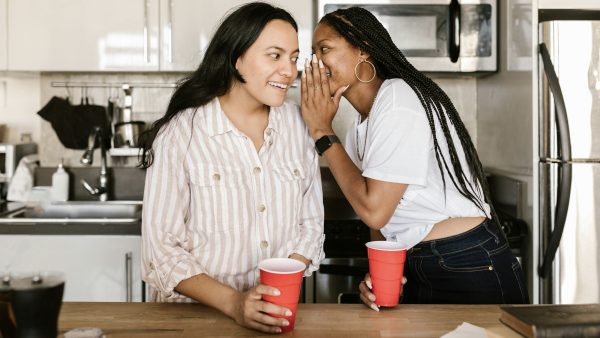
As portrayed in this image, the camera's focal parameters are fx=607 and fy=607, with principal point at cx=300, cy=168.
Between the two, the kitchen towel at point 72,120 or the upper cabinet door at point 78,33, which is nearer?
the upper cabinet door at point 78,33

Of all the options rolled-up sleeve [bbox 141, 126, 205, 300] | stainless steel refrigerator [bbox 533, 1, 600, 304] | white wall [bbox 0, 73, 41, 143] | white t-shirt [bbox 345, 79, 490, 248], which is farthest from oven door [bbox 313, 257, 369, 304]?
white wall [bbox 0, 73, 41, 143]

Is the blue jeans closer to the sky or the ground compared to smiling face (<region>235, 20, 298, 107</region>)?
closer to the ground

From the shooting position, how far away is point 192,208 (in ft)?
4.57

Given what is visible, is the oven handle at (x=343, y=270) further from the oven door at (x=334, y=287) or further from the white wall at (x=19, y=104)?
the white wall at (x=19, y=104)

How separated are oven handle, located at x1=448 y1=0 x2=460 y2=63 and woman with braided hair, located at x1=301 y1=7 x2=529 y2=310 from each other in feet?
3.88

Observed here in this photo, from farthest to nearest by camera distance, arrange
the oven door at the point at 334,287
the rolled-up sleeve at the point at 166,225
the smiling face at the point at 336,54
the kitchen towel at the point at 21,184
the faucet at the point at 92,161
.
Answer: the faucet at the point at 92,161 → the kitchen towel at the point at 21,184 → the oven door at the point at 334,287 → the smiling face at the point at 336,54 → the rolled-up sleeve at the point at 166,225

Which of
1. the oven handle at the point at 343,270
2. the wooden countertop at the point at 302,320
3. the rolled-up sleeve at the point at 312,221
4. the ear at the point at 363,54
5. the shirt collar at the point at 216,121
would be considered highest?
the ear at the point at 363,54

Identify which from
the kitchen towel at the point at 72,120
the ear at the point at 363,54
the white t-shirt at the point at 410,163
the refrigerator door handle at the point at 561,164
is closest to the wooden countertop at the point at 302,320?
the white t-shirt at the point at 410,163

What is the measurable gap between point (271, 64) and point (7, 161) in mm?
1963

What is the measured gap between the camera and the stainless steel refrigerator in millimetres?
2180

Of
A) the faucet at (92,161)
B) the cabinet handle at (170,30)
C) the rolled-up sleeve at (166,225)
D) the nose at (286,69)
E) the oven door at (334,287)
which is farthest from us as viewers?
the faucet at (92,161)

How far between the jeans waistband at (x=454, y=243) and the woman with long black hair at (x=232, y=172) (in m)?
0.25

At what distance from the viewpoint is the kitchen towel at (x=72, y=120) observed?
303 centimetres

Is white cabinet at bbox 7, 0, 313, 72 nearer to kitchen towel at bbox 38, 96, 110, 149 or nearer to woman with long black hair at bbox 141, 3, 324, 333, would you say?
kitchen towel at bbox 38, 96, 110, 149
